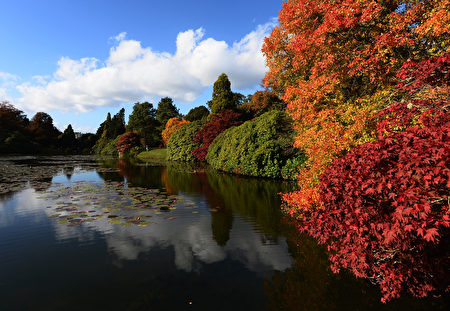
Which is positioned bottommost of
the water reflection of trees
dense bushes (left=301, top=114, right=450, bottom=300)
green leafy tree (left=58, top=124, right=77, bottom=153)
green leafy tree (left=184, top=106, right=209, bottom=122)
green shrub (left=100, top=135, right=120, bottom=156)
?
the water reflection of trees

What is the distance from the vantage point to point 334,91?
7.31 metres

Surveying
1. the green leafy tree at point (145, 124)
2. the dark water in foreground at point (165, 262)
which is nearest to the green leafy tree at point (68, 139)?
the green leafy tree at point (145, 124)

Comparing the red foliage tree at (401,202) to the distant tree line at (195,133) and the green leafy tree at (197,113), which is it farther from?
the green leafy tree at (197,113)

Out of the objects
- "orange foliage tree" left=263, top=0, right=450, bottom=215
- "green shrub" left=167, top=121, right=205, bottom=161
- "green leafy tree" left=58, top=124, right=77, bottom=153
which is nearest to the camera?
"orange foliage tree" left=263, top=0, right=450, bottom=215

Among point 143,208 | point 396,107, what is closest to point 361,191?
point 396,107

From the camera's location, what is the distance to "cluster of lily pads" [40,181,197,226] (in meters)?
7.09

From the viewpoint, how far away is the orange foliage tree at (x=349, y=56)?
5688 mm

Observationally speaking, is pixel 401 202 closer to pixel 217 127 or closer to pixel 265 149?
pixel 265 149

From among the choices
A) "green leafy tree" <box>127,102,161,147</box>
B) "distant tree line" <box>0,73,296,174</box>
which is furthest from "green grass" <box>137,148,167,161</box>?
"green leafy tree" <box>127,102,161,147</box>

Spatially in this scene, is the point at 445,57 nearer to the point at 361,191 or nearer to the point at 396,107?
the point at 396,107

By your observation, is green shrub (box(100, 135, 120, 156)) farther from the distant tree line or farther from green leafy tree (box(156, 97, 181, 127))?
green leafy tree (box(156, 97, 181, 127))

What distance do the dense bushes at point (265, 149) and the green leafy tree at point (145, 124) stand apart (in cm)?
3829

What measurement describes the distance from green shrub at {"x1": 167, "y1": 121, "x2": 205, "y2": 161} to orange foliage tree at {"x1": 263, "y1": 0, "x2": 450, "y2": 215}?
24.8 metres

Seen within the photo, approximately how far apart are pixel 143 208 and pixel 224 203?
317 cm
